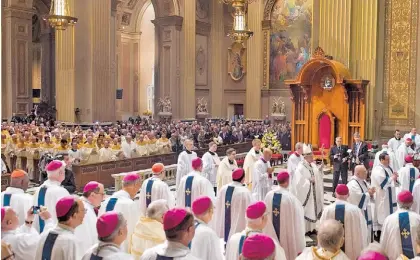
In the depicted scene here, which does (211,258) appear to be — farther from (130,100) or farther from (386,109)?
(130,100)

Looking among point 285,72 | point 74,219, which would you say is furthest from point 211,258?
point 285,72

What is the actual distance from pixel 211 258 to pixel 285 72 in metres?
28.5

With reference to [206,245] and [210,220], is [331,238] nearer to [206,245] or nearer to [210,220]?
[206,245]

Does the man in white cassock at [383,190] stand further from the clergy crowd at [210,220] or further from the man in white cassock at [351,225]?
the man in white cassock at [351,225]

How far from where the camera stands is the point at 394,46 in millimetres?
17875

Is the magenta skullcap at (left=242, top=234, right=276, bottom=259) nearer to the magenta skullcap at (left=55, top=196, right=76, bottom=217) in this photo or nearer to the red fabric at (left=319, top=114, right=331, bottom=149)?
the magenta skullcap at (left=55, top=196, right=76, bottom=217)

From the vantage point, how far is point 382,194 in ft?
32.1

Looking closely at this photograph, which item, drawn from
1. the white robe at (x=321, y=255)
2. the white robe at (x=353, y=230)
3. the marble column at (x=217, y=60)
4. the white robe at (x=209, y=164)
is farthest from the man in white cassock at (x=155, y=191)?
the marble column at (x=217, y=60)

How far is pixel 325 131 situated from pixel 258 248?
14.8 metres

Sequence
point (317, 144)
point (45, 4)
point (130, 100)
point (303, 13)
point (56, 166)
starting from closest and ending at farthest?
1. point (56, 166)
2. point (317, 144)
3. point (303, 13)
4. point (45, 4)
5. point (130, 100)

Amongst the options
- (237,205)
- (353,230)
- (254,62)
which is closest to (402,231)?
(353,230)

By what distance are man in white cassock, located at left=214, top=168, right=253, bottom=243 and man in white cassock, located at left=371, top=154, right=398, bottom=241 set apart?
10.8 ft

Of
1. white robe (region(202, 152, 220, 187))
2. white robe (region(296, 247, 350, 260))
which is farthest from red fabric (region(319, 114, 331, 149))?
white robe (region(296, 247, 350, 260))

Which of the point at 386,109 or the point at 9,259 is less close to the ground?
the point at 386,109
